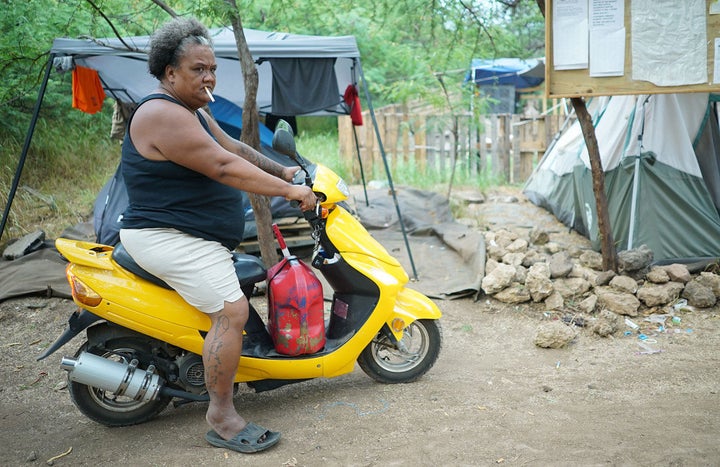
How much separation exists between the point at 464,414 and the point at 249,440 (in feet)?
3.53

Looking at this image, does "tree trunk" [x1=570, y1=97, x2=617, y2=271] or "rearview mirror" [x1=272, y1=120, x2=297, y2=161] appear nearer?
"rearview mirror" [x1=272, y1=120, x2=297, y2=161]

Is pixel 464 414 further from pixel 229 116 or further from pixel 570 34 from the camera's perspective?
pixel 229 116

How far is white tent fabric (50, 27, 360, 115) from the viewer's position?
5254 millimetres

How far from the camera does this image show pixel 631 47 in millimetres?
4805

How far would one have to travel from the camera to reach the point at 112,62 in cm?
657

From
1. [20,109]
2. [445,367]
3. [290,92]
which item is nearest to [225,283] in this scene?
[445,367]

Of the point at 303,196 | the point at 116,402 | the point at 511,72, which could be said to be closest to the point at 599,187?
the point at 303,196

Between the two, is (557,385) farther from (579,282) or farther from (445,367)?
(579,282)

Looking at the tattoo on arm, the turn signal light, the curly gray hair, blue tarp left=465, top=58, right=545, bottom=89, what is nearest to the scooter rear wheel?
the turn signal light

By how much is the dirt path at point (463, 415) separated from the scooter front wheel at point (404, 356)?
0.23 feet

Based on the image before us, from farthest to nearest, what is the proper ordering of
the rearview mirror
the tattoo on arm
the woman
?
the tattoo on arm → the rearview mirror → the woman

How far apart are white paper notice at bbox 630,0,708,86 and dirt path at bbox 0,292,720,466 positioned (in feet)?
6.22

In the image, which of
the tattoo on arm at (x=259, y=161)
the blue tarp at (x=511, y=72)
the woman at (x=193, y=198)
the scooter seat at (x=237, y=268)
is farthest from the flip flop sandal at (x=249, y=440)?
the blue tarp at (x=511, y=72)

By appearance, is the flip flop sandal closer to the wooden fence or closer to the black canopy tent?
the black canopy tent
